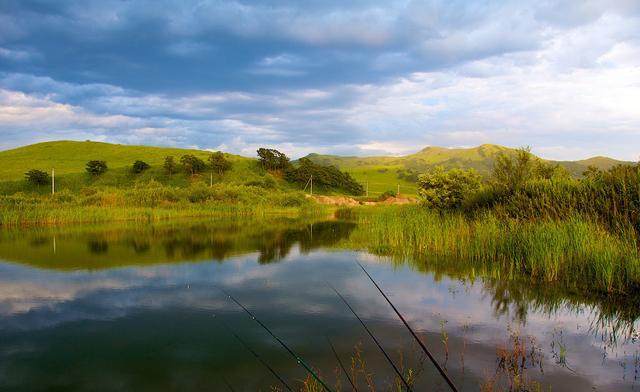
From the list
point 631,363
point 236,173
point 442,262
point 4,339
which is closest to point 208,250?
point 442,262

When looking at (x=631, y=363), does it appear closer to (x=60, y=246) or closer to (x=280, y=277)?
(x=280, y=277)

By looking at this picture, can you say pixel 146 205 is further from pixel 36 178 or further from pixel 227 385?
pixel 227 385

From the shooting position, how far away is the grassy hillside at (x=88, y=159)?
64.4m

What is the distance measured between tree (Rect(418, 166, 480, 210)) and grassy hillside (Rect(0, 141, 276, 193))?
41673mm

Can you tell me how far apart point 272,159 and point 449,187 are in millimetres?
57876

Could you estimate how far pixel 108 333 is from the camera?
26.2ft

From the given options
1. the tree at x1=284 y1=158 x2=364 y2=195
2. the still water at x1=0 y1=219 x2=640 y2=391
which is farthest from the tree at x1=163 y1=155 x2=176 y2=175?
the still water at x1=0 y1=219 x2=640 y2=391

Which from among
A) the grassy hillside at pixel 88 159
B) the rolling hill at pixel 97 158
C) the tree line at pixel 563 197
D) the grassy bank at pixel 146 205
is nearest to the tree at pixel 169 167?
the grassy hillside at pixel 88 159

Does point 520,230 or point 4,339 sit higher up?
point 520,230

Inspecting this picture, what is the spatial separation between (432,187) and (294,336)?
685 inches

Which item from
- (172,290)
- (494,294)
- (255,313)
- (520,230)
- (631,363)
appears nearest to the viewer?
(631,363)

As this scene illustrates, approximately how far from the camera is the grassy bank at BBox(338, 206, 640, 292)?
10125 mm

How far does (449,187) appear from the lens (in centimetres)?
2248

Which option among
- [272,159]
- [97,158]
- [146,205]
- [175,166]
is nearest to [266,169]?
[272,159]
